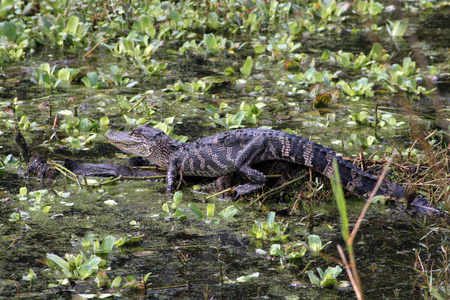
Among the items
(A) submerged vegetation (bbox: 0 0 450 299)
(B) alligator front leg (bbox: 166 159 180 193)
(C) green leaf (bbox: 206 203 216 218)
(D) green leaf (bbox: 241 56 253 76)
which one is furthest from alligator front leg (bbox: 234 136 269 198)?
(D) green leaf (bbox: 241 56 253 76)

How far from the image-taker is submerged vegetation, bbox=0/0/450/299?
3035 millimetres

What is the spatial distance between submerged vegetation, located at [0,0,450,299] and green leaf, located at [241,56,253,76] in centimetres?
2

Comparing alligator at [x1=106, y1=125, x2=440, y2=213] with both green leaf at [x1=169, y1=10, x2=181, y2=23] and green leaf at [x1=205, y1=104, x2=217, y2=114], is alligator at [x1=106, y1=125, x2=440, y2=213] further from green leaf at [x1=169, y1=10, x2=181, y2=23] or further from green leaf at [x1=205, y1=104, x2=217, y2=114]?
green leaf at [x1=169, y1=10, x2=181, y2=23]

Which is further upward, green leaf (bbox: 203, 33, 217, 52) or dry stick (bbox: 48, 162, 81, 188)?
green leaf (bbox: 203, 33, 217, 52)

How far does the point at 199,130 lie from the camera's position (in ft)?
18.0

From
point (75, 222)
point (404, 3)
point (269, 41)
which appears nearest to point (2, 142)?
point (75, 222)

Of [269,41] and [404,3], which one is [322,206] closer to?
[269,41]

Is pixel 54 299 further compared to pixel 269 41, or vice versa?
pixel 269 41

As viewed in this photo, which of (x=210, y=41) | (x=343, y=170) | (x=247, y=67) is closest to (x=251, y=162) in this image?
(x=343, y=170)

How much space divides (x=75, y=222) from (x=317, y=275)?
1755 mm

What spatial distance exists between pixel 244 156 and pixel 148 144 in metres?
0.94

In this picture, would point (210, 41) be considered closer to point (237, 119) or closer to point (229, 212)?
point (237, 119)

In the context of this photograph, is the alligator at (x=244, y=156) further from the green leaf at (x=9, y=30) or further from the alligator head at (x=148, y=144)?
the green leaf at (x=9, y=30)

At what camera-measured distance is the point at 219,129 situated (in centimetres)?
548
